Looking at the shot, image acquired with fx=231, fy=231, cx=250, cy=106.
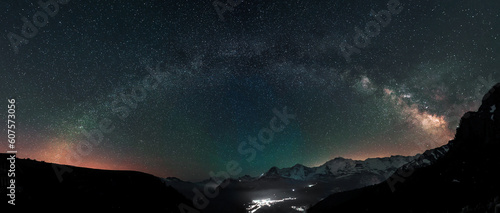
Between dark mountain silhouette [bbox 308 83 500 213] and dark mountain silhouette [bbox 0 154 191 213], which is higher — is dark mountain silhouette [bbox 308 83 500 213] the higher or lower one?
the lower one

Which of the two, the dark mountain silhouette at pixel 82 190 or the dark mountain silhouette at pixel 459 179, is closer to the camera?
the dark mountain silhouette at pixel 82 190

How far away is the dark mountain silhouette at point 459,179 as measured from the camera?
72.6 metres

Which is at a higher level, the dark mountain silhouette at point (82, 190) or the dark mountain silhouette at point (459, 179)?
the dark mountain silhouette at point (82, 190)

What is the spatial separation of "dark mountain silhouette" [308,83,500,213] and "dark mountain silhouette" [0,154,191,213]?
82.9m

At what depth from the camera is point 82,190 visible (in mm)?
56594

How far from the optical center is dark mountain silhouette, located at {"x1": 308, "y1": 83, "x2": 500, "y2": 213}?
72.6 meters

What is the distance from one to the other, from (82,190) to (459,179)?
121 meters

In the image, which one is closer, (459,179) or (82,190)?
(82,190)

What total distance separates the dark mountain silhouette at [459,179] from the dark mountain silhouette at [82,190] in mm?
82891

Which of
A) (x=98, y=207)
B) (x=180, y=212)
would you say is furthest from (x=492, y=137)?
(x=98, y=207)

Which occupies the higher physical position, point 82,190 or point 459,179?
point 82,190

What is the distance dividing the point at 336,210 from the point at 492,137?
240 ft

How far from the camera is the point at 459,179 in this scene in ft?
278

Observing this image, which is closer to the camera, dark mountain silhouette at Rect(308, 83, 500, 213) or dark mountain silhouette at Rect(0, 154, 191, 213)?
dark mountain silhouette at Rect(0, 154, 191, 213)
